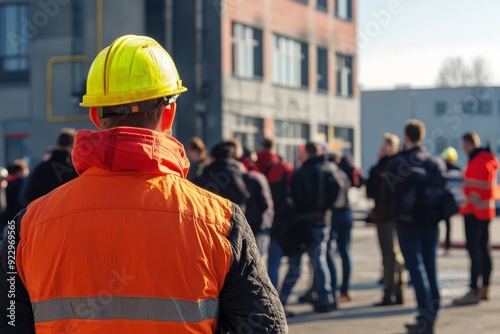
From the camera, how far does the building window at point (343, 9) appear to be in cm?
3728

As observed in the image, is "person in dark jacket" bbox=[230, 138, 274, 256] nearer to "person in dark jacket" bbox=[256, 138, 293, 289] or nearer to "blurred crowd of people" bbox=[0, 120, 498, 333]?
"blurred crowd of people" bbox=[0, 120, 498, 333]

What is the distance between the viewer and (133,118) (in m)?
2.45

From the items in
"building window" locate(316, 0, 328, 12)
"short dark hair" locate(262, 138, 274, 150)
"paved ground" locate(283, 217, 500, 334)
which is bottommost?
"paved ground" locate(283, 217, 500, 334)

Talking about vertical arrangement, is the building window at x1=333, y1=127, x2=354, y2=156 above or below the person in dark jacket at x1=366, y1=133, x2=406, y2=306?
above

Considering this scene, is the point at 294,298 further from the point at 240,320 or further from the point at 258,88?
the point at 258,88

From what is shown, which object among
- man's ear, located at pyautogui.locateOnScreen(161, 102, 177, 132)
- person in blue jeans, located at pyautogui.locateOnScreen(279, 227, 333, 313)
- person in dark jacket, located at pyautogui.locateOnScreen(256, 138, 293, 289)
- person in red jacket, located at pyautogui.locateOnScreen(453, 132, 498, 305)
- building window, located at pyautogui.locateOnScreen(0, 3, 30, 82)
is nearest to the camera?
man's ear, located at pyautogui.locateOnScreen(161, 102, 177, 132)

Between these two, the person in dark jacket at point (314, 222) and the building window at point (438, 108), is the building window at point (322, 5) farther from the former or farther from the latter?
the building window at point (438, 108)

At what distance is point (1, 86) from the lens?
1156 inches

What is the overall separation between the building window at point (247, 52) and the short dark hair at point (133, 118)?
27235 millimetres

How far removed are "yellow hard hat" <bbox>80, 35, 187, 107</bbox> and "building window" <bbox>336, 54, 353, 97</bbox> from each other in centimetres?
3501

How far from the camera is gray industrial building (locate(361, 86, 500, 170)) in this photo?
70125mm

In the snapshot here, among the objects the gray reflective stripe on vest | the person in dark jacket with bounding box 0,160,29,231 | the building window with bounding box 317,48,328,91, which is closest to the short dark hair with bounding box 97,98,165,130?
the gray reflective stripe on vest

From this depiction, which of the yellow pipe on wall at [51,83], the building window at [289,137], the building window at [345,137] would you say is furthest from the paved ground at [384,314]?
the building window at [345,137]

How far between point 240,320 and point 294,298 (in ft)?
28.8
